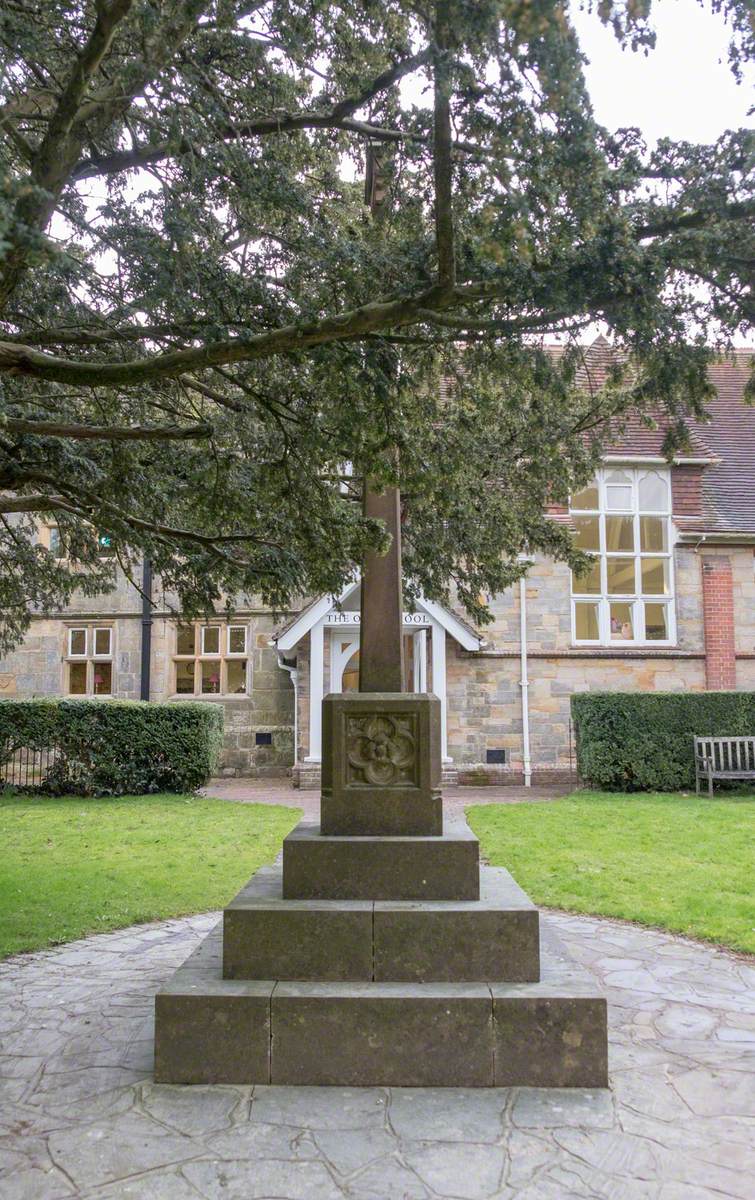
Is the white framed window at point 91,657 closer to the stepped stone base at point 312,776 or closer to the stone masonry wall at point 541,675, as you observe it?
the stepped stone base at point 312,776

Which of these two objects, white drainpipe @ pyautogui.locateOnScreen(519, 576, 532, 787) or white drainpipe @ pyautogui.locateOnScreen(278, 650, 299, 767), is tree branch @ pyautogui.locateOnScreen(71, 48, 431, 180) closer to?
white drainpipe @ pyautogui.locateOnScreen(519, 576, 532, 787)

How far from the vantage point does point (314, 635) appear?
1642cm

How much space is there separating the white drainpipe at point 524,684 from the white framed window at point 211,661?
19.7 ft

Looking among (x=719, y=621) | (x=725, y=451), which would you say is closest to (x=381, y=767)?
(x=719, y=621)

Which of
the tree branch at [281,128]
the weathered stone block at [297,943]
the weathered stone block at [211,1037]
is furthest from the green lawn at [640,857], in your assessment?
the tree branch at [281,128]

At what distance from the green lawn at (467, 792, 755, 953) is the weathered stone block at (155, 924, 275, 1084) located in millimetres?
3743

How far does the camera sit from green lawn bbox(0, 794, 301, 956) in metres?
7.10

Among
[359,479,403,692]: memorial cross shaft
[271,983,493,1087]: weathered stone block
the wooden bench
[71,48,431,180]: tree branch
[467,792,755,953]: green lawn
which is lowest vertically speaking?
[467,792,755,953]: green lawn

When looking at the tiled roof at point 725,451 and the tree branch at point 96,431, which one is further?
the tiled roof at point 725,451

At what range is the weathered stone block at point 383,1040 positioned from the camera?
3895mm

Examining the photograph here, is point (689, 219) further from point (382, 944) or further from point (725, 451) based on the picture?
point (725, 451)

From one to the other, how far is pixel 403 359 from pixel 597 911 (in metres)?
4.74

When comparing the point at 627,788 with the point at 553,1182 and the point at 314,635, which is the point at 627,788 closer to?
the point at 314,635

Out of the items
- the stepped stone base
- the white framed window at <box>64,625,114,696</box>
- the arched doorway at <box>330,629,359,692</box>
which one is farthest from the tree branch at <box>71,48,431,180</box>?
the white framed window at <box>64,625,114,696</box>
